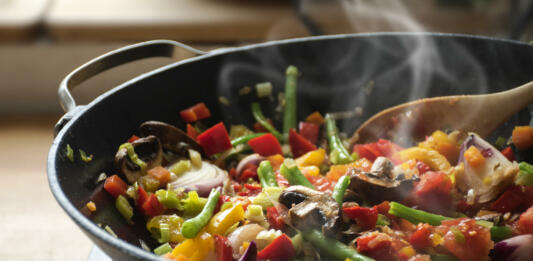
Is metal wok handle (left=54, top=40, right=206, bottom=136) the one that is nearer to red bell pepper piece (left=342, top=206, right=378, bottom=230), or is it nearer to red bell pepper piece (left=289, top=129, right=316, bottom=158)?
red bell pepper piece (left=289, top=129, right=316, bottom=158)

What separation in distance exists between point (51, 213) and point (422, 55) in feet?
4.90

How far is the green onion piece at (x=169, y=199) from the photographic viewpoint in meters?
1.37

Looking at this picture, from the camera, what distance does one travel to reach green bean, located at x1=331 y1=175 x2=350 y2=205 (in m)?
1.33

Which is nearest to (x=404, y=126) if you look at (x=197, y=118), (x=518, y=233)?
(x=518, y=233)

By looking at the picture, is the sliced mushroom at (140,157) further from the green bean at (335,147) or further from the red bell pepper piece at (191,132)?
the green bean at (335,147)

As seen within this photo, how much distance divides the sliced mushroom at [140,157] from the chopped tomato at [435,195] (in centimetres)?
71

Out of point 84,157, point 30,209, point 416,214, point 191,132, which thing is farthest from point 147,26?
point 416,214

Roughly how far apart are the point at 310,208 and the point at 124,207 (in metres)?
0.50

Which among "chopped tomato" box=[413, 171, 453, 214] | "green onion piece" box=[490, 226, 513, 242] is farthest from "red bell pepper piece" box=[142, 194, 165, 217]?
"green onion piece" box=[490, 226, 513, 242]

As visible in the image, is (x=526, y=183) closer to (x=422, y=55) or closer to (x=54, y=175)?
(x=422, y=55)

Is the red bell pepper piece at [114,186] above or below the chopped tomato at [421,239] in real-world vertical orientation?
below

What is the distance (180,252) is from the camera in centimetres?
119

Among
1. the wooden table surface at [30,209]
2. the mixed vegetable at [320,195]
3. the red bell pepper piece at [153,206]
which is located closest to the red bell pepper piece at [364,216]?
the mixed vegetable at [320,195]

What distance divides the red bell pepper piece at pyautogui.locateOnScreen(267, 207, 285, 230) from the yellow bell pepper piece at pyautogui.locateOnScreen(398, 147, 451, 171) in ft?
1.59
